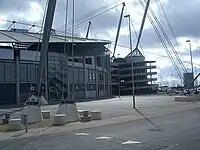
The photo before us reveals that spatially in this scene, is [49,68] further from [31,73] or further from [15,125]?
[15,125]

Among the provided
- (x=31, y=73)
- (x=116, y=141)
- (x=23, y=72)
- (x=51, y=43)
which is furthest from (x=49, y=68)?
(x=116, y=141)

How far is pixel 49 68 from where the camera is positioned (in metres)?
69.3

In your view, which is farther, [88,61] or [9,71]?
[88,61]

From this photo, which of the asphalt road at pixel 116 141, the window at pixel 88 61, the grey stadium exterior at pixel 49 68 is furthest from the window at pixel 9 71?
the asphalt road at pixel 116 141

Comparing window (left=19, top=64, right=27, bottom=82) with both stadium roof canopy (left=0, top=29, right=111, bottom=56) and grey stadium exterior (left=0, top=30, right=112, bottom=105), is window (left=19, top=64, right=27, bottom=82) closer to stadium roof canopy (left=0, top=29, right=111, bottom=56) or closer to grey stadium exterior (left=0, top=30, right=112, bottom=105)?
grey stadium exterior (left=0, top=30, right=112, bottom=105)

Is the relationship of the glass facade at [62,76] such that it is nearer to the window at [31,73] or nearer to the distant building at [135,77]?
the window at [31,73]

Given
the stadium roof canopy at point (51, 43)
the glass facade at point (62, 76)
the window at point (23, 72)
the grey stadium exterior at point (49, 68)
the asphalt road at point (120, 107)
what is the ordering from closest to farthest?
the asphalt road at point (120, 107) → the grey stadium exterior at point (49, 68) → the glass facade at point (62, 76) → the window at point (23, 72) → the stadium roof canopy at point (51, 43)

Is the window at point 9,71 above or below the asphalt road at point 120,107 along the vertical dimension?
above

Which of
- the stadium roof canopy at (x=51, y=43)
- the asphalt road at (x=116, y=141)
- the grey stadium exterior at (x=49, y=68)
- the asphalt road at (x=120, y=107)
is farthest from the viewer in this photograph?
the stadium roof canopy at (x=51, y=43)

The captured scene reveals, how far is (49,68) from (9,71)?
1020 centimetres

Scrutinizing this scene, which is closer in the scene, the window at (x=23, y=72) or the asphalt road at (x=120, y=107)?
the asphalt road at (x=120, y=107)

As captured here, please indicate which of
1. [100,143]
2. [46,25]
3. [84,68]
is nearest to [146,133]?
[100,143]

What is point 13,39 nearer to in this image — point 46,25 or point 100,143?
point 46,25

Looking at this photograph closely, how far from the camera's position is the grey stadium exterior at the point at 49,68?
59969 millimetres
